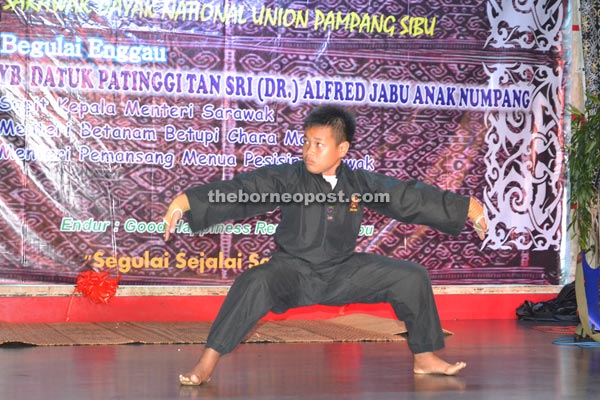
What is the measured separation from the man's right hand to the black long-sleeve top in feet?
0.12

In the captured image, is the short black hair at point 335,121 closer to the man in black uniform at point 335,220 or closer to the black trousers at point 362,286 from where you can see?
the man in black uniform at point 335,220

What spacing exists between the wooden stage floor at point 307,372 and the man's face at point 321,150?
0.91 metres

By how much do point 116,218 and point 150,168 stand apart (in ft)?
1.33

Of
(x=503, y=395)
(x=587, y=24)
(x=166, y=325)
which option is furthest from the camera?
(x=587, y=24)

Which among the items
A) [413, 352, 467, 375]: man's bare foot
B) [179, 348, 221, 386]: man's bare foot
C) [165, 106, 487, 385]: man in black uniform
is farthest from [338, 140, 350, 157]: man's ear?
[179, 348, 221, 386]: man's bare foot

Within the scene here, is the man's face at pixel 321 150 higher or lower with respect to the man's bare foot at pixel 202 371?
higher

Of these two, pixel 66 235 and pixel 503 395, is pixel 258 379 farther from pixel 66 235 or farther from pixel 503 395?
pixel 66 235

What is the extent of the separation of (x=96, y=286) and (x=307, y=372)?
2.40 metres

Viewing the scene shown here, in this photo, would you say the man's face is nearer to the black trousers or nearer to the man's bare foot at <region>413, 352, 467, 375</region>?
the black trousers

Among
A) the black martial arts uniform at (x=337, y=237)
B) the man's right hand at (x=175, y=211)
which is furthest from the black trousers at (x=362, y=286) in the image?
the man's right hand at (x=175, y=211)

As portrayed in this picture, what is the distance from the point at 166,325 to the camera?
6219 mm

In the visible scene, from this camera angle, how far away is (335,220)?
4156mm

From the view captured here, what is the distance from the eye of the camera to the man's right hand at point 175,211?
3787 millimetres

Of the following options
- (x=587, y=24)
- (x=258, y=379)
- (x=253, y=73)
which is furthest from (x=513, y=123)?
(x=258, y=379)
